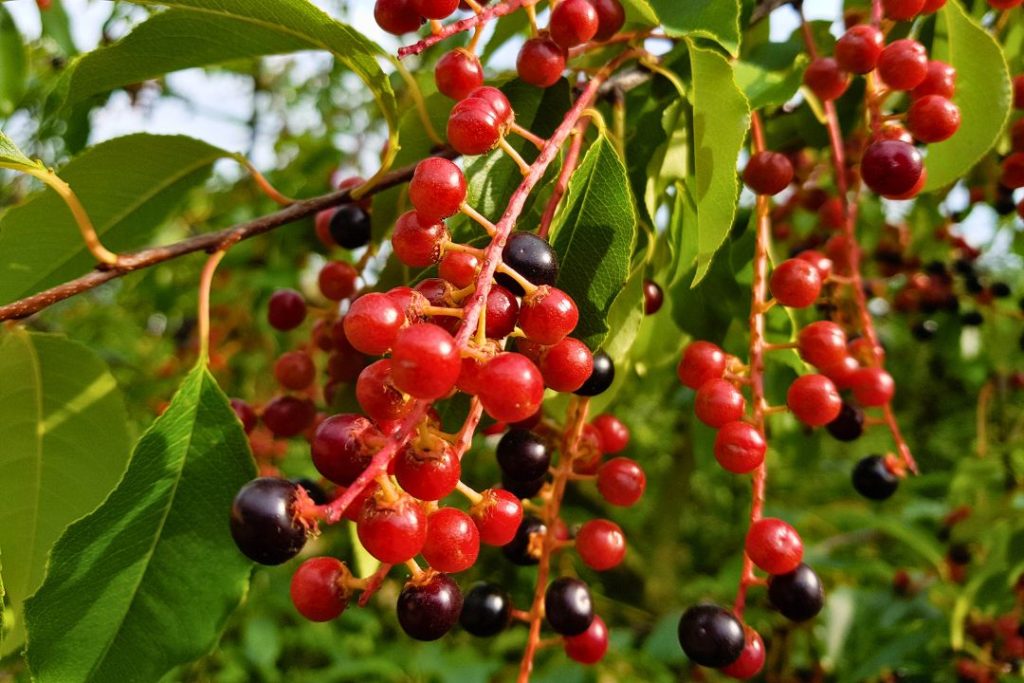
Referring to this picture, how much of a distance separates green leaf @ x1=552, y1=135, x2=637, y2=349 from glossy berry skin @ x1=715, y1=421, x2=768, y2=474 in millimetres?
226

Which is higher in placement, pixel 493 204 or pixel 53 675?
pixel 493 204

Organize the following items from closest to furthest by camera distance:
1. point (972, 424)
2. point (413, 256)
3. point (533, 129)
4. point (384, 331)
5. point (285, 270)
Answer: point (384, 331), point (413, 256), point (533, 129), point (285, 270), point (972, 424)

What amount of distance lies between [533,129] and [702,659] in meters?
0.70

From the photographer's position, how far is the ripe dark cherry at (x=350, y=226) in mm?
1256

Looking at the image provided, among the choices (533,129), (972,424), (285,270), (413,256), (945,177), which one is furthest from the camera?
(972,424)

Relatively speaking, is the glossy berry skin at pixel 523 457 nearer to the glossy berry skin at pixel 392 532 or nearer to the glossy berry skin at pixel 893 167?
the glossy berry skin at pixel 392 532

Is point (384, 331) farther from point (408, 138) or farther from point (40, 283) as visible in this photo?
point (40, 283)

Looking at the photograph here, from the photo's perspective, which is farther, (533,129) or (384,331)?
(533,129)

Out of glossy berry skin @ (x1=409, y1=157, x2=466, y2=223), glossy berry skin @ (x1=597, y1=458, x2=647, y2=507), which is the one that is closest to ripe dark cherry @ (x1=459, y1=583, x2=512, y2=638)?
glossy berry skin @ (x1=597, y1=458, x2=647, y2=507)

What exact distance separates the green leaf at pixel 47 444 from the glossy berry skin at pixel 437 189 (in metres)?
0.66

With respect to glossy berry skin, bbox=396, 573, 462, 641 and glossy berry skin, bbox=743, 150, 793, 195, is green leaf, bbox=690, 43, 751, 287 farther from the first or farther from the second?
glossy berry skin, bbox=396, 573, 462, 641

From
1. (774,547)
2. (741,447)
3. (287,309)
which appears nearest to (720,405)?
(741,447)

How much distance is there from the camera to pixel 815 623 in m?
2.82

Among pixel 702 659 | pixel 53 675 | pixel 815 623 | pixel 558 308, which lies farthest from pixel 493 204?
pixel 815 623
